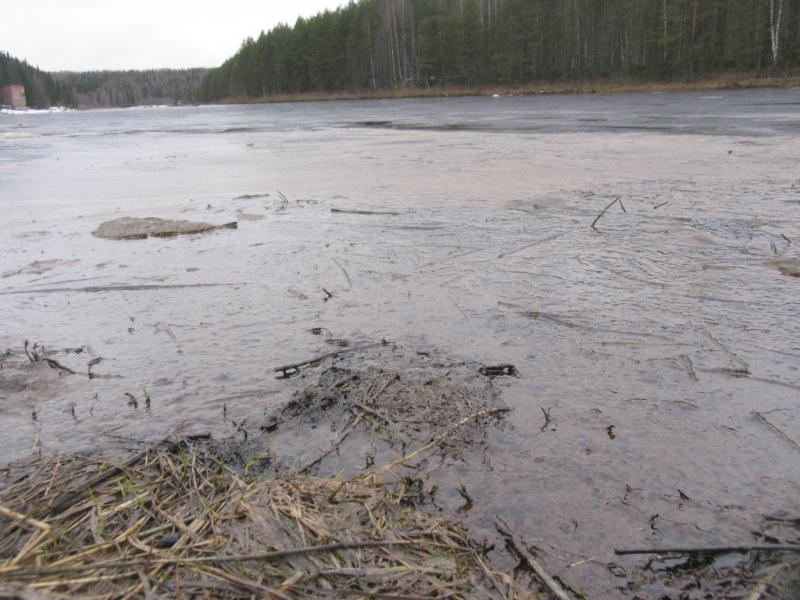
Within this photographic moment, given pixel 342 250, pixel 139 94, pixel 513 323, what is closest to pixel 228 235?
pixel 342 250

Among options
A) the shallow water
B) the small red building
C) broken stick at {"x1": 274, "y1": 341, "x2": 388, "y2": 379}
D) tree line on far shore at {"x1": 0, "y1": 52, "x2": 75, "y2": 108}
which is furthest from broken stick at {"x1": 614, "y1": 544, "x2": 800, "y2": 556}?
tree line on far shore at {"x1": 0, "y1": 52, "x2": 75, "y2": 108}

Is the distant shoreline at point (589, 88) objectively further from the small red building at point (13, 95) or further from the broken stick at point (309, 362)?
the small red building at point (13, 95)

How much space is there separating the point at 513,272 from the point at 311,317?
160 centimetres

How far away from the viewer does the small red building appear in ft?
400

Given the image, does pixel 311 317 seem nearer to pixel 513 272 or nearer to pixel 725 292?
pixel 513 272

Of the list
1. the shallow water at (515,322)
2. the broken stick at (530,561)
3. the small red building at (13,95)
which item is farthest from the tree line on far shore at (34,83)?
the broken stick at (530,561)

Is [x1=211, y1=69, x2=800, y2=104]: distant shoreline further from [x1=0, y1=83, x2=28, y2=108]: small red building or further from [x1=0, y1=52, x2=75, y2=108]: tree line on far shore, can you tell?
[x1=0, y1=52, x2=75, y2=108]: tree line on far shore

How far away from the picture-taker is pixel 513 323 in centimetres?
363

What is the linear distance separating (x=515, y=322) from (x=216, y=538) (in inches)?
90.9

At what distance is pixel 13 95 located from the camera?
122062mm

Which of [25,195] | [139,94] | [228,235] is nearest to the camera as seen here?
[228,235]

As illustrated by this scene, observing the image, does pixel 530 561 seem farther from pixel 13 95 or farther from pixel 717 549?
pixel 13 95

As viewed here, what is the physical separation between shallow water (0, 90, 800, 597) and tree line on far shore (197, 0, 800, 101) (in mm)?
49001

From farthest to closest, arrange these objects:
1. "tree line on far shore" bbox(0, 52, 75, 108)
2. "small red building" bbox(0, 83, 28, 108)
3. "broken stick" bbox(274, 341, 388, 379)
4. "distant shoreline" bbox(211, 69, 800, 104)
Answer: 1. "tree line on far shore" bbox(0, 52, 75, 108)
2. "small red building" bbox(0, 83, 28, 108)
3. "distant shoreline" bbox(211, 69, 800, 104)
4. "broken stick" bbox(274, 341, 388, 379)
